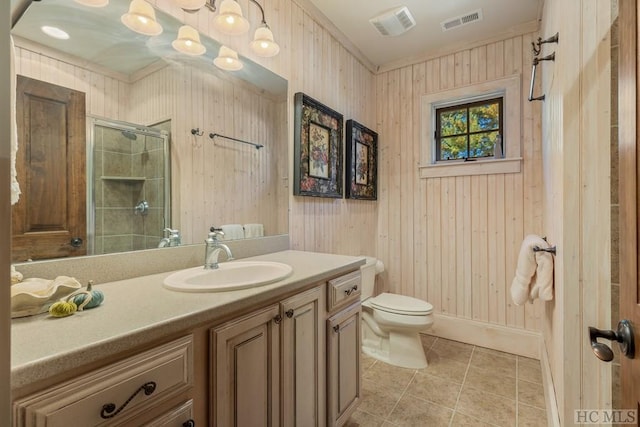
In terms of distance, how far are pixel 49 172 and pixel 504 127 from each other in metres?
2.94

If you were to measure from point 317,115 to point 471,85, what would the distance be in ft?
4.79

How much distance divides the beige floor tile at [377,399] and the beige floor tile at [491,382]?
1.84 feet

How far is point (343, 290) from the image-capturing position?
1469 millimetres

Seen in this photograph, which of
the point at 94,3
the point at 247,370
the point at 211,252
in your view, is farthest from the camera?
the point at 211,252

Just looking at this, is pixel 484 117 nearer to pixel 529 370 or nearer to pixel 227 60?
pixel 529 370

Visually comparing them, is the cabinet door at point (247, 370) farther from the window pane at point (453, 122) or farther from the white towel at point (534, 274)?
the window pane at point (453, 122)

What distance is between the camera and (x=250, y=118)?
5.80 feet

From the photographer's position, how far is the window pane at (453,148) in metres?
2.69


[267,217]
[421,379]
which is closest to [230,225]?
[267,217]

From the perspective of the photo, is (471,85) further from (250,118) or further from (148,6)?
(148,6)

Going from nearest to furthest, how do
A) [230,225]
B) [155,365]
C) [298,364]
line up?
[155,365], [298,364], [230,225]

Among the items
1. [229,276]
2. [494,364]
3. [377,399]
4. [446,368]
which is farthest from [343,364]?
[494,364]

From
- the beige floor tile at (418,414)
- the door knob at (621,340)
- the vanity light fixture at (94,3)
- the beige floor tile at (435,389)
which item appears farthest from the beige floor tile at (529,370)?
the vanity light fixture at (94,3)

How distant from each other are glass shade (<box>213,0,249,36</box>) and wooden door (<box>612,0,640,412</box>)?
4.71 feet
